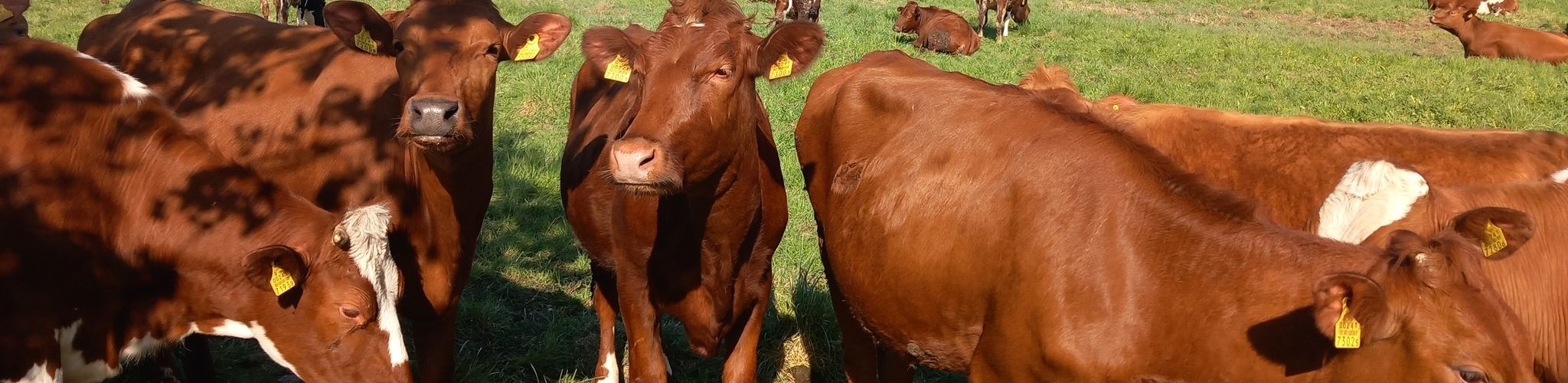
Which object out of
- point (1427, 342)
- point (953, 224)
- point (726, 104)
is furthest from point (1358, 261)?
point (726, 104)

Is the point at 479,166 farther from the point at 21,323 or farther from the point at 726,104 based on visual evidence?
the point at 21,323

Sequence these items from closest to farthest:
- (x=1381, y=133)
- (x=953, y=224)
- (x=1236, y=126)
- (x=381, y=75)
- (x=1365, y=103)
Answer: (x=953, y=224) → (x=381, y=75) → (x=1381, y=133) → (x=1236, y=126) → (x=1365, y=103)

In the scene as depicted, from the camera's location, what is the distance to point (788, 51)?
15.2 feet

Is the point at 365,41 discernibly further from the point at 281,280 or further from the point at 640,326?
the point at 640,326

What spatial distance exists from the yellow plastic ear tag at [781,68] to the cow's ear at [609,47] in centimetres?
57

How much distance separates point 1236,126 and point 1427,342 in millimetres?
3687

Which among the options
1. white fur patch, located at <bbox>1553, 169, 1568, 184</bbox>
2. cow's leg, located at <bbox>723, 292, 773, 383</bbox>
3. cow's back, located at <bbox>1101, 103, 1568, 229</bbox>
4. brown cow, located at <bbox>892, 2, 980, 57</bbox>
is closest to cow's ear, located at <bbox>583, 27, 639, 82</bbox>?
cow's leg, located at <bbox>723, 292, 773, 383</bbox>

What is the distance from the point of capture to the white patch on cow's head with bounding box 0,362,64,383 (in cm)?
385

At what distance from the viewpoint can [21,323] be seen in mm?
3812

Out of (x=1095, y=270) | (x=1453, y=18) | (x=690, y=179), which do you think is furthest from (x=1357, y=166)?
(x=1453, y=18)

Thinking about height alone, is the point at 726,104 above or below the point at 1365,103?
above

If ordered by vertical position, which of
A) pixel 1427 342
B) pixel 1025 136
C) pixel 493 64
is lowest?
pixel 493 64

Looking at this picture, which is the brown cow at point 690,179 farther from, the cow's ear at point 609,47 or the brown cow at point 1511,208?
the brown cow at point 1511,208

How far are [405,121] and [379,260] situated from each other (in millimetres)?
750
